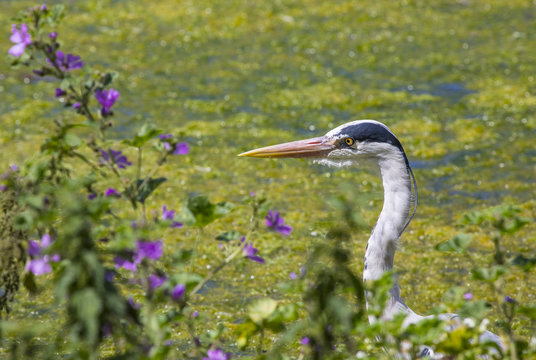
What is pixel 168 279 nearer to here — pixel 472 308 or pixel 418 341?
pixel 418 341

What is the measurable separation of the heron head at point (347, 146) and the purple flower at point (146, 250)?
1.89 meters

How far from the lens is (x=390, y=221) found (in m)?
3.51

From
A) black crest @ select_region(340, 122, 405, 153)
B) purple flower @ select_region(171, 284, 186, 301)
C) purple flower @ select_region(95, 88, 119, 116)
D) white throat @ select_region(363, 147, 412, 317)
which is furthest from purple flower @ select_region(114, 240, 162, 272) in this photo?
black crest @ select_region(340, 122, 405, 153)

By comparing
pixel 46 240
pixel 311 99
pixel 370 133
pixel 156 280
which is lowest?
pixel 311 99

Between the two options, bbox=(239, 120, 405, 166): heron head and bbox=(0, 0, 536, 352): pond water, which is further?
bbox=(0, 0, 536, 352): pond water

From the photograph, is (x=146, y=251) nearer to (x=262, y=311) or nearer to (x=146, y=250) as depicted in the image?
(x=146, y=250)

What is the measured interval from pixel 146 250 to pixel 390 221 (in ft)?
5.66

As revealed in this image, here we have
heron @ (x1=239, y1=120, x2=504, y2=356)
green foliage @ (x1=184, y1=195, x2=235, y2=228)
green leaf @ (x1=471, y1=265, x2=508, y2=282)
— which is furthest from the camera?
heron @ (x1=239, y1=120, x2=504, y2=356)

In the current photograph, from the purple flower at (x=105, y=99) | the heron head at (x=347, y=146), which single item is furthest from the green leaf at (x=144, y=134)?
the heron head at (x=347, y=146)

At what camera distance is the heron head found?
12.2 feet

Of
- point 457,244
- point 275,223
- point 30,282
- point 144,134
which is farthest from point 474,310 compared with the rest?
point 30,282

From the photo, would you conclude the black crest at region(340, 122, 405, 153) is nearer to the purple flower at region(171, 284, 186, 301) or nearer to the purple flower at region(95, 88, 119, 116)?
the purple flower at region(95, 88, 119, 116)

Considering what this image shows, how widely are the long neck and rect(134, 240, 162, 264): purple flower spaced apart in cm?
159

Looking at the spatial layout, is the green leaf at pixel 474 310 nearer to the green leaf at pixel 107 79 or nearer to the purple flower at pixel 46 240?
the purple flower at pixel 46 240
